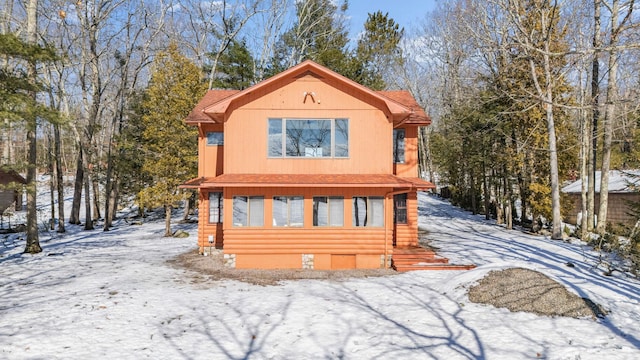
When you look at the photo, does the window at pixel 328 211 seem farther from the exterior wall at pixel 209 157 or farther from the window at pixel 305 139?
the exterior wall at pixel 209 157

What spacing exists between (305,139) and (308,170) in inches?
45.6

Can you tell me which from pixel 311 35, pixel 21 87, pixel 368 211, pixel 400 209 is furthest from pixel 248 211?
pixel 311 35

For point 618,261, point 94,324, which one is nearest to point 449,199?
point 618,261

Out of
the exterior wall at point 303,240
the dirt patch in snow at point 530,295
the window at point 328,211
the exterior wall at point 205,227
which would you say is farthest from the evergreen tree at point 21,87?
the dirt patch in snow at point 530,295

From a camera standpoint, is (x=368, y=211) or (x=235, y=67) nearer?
(x=368, y=211)

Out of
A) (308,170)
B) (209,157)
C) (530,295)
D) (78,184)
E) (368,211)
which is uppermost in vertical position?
(209,157)

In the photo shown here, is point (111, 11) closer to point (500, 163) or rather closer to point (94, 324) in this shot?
point (94, 324)

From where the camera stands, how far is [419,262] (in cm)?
1395

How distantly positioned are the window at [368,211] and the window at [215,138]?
6.44 metres

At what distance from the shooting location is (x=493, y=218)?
2859cm

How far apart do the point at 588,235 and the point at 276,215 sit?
15119mm

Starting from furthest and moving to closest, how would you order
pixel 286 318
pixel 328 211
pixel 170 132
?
pixel 170 132
pixel 328 211
pixel 286 318

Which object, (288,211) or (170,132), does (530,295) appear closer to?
(288,211)

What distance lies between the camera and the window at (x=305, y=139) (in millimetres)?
14453
